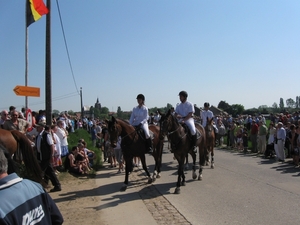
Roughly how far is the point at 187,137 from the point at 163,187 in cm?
174

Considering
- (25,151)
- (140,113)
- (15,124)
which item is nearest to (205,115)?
(140,113)

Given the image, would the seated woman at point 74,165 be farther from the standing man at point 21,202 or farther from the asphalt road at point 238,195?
the standing man at point 21,202

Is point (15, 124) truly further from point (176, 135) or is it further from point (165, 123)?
point (176, 135)

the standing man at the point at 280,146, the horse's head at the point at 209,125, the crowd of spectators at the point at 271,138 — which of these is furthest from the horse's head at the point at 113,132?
the standing man at the point at 280,146

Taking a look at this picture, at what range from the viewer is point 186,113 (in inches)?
391

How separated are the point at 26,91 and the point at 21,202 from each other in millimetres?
9649

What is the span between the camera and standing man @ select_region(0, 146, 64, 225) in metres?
1.86

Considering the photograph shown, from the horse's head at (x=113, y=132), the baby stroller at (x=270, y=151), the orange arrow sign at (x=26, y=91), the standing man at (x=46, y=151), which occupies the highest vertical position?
Result: the orange arrow sign at (x=26, y=91)

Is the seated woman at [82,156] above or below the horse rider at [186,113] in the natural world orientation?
below

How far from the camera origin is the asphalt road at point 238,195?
617 cm

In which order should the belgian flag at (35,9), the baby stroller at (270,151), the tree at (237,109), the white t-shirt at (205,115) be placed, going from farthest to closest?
the tree at (237,109) → the baby stroller at (270,151) → the white t-shirt at (205,115) → the belgian flag at (35,9)

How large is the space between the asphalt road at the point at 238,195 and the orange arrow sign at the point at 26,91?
549 centimetres

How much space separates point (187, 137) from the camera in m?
9.54

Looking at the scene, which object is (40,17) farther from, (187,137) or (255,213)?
(255,213)
